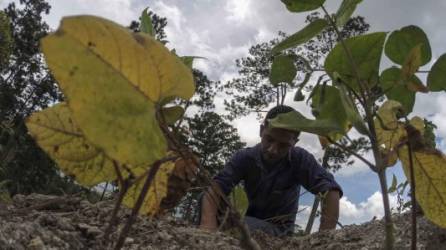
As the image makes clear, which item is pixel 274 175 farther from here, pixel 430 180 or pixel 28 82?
pixel 28 82

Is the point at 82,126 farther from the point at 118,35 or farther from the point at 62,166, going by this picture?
the point at 62,166

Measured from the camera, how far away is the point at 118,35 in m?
0.27

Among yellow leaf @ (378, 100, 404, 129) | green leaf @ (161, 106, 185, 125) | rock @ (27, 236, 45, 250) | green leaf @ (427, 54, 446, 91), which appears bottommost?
rock @ (27, 236, 45, 250)

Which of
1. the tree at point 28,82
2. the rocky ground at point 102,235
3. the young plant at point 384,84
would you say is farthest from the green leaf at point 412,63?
the tree at point 28,82

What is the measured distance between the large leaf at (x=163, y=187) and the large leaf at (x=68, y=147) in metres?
0.06

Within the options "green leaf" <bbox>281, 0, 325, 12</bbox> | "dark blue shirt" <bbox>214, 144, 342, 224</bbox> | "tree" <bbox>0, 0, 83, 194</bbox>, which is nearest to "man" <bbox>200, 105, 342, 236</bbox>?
"dark blue shirt" <bbox>214, 144, 342, 224</bbox>

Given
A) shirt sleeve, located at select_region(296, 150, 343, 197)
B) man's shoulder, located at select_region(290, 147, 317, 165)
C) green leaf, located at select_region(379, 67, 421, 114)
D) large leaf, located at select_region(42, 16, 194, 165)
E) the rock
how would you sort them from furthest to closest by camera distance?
1. man's shoulder, located at select_region(290, 147, 317, 165)
2. shirt sleeve, located at select_region(296, 150, 343, 197)
3. the rock
4. green leaf, located at select_region(379, 67, 421, 114)
5. large leaf, located at select_region(42, 16, 194, 165)

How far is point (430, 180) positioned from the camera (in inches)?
18.0

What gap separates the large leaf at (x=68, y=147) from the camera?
41 cm

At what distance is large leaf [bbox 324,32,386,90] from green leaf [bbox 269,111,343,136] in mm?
67

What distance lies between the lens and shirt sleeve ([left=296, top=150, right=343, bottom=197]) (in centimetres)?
284

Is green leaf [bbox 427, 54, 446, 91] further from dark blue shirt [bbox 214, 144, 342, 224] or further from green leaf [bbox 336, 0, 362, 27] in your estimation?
dark blue shirt [bbox 214, 144, 342, 224]

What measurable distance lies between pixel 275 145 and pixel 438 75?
8.19 feet

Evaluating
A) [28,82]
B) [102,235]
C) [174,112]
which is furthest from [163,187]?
[28,82]
